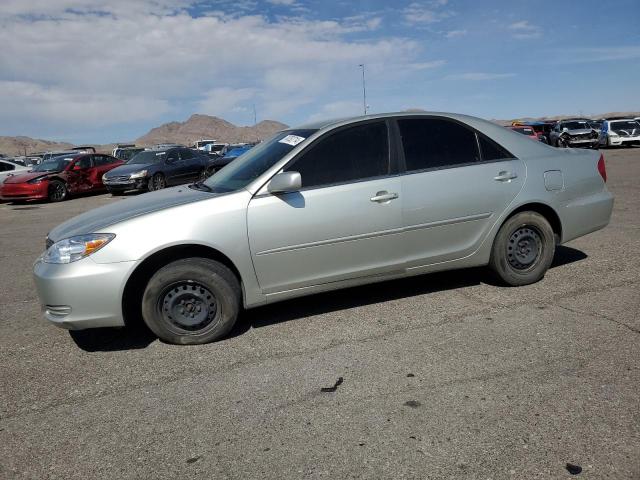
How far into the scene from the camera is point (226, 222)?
3918 mm

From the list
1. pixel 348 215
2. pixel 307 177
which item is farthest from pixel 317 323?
pixel 307 177

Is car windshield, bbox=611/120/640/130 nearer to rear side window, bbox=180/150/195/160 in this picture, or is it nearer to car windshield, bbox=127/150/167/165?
rear side window, bbox=180/150/195/160

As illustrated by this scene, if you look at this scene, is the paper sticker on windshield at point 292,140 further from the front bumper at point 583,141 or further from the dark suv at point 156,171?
the front bumper at point 583,141

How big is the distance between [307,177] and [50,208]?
43.9 ft

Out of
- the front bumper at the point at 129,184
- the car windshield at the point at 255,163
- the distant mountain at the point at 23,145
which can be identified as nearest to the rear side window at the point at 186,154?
the front bumper at the point at 129,184

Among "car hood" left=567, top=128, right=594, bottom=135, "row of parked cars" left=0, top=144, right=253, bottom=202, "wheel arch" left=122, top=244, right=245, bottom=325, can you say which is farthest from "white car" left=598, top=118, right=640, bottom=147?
"wheel arch" left=122, top=244, right=245, bottom=325

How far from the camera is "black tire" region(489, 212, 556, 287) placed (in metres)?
4.78

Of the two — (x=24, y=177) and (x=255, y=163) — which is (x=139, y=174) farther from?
(x=255, y=163)

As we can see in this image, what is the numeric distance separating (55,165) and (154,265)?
15.8 m

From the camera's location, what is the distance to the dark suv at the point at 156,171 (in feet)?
54.3

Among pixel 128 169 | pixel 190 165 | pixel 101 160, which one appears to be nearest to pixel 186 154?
pixel 190 165

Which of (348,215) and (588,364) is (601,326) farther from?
(348,215)

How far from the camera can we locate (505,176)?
185 inches

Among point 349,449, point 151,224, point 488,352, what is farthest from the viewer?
point 151,224
